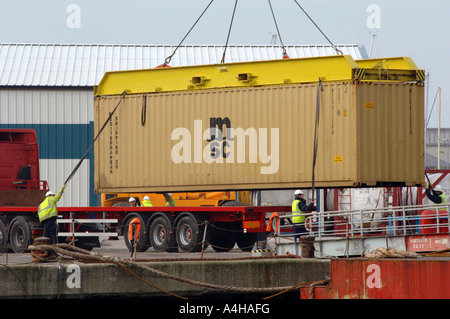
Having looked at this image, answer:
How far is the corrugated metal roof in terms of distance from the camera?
3509 cm

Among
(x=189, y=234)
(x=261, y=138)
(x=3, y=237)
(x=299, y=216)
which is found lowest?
(x=3, y=237)

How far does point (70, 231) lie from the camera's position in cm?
2036

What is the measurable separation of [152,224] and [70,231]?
2.19m

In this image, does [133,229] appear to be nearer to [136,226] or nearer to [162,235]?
[136,226]

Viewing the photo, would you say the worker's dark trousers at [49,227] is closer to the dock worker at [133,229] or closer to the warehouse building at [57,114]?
the dock worker at [133,229]

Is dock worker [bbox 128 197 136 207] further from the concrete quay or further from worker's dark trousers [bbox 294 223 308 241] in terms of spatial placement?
the concrete quay

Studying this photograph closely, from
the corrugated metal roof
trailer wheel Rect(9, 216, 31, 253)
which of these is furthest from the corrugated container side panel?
the corrugated metal roof

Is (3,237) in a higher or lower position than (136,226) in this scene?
lower

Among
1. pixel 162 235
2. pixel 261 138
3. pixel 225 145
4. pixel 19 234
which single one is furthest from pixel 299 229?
pixel 19 234

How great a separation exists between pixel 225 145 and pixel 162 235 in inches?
114

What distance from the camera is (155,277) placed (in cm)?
1212
